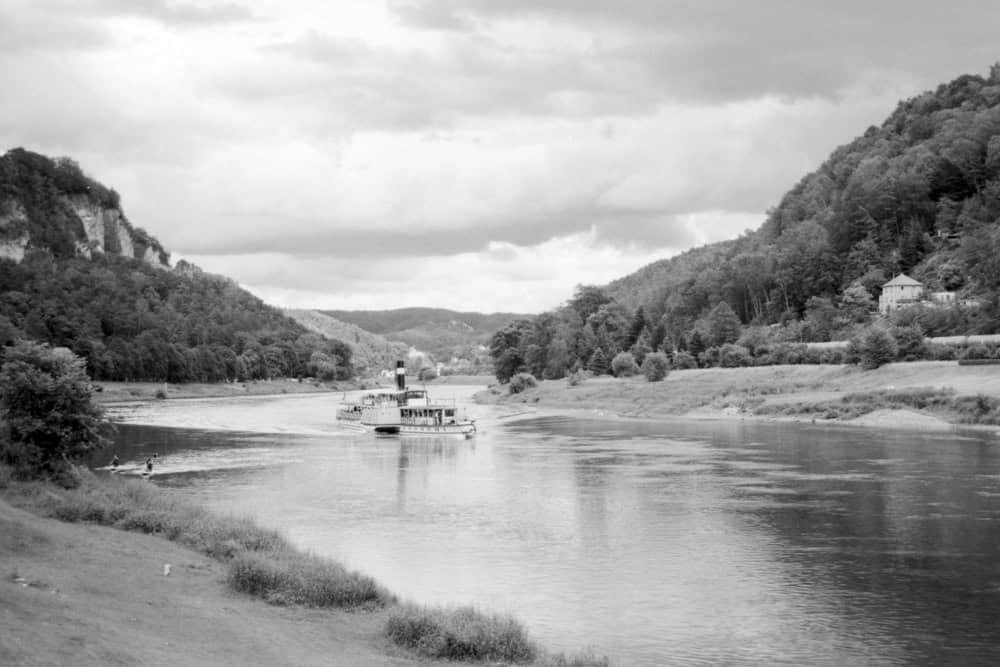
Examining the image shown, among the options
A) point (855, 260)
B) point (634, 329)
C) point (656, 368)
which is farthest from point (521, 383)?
point (855, 260)

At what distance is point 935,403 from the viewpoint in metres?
90.9

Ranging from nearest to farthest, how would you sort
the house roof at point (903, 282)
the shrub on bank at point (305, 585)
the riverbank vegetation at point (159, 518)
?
1. the riverbank vegetation at point (159, 518)
2. the shrub on bank at point (305, 585)
3. the house roof at point (903, 282)

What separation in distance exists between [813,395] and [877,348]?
32.5 ft

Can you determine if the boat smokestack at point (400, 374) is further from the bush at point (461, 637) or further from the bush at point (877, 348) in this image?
the bush at point (461, 637)

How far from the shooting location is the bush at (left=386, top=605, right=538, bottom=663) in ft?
69.3

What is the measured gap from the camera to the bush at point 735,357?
134625 mm

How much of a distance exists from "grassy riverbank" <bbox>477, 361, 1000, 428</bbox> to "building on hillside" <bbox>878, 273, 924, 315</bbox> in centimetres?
2957

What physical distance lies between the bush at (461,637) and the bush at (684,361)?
12571cm

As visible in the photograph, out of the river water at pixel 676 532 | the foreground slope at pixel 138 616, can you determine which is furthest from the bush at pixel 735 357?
the foreground slope at pixel 138 616

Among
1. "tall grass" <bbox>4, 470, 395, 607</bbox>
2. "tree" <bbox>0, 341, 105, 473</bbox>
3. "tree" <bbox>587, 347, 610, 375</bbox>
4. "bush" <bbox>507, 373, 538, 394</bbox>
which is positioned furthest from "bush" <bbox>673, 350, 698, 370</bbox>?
"tree" <bbox>0, 341, 105, 473</bbox>

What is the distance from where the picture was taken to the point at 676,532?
40562mm

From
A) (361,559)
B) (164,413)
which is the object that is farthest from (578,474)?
(164,413)

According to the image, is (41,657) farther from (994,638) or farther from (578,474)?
(578,474)

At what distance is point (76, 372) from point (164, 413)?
9608 centimetres
